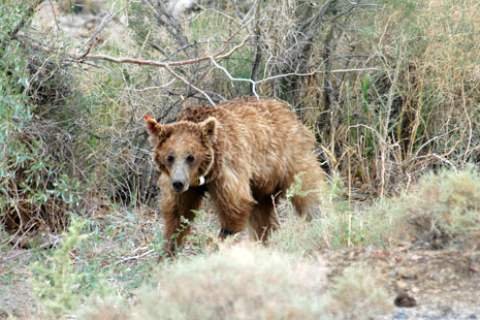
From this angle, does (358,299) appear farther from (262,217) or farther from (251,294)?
(262,217)

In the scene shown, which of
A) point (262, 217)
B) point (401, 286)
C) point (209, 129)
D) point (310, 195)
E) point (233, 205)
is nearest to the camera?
point (401, 286)

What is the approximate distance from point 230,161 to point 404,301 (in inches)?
99.6

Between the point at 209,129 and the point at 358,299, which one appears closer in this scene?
the point at 358,299

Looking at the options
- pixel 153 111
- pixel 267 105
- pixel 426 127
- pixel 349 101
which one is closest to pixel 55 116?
pixel 153 111

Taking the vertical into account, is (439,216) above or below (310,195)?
above

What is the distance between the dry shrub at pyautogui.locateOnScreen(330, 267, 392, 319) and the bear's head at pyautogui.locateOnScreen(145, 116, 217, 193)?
7.37 ft

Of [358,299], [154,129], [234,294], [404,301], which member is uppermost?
[154,129]

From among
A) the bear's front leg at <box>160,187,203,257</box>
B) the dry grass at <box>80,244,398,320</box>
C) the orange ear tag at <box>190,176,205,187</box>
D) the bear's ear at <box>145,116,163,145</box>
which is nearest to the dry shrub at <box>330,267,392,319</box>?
the dry grass at <box>80,244,398,320</box>

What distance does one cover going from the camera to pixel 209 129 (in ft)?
22.1

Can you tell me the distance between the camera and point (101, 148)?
28.8 ft

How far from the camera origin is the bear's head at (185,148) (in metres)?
6.63

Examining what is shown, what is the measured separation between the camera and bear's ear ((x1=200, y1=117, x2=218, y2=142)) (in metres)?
6.70

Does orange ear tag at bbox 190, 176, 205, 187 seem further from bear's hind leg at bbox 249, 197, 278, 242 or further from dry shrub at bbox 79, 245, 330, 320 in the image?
dry shrub at bbox 79, 245, 330, 320

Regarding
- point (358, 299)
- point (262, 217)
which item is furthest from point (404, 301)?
point (262, 217)
